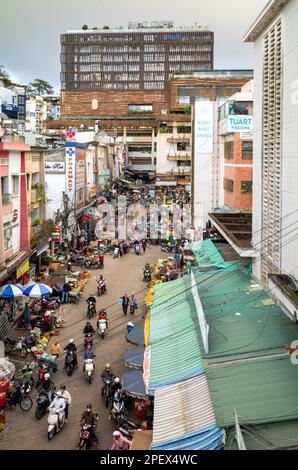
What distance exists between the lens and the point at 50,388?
14.9 m

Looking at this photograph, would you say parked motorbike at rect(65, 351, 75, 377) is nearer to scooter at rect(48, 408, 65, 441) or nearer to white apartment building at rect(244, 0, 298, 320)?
scooter at rect(48, 408, 65, 441)

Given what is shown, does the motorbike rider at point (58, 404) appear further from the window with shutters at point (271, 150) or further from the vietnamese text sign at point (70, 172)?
the vietnamese text sign at point (70, 172)

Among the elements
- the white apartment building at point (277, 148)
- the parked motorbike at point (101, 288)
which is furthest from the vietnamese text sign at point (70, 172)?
the white apartment building at point (277, 148)

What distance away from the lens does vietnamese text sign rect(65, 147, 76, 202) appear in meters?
38.4

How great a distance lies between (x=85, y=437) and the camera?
12094 mm

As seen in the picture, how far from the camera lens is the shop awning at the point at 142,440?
10.6m

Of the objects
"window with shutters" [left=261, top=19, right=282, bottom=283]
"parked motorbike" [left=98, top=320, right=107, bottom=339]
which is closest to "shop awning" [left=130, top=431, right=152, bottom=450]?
"window with shutters" [left=261, top=19, right=282, bottom=283]

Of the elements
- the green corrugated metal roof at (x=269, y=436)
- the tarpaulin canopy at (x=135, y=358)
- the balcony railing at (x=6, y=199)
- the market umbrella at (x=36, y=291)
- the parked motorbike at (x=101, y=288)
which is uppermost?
the balcony railing at (x=6, y=199)

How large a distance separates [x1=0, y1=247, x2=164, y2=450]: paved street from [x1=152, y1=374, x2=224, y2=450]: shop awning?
2250 mm

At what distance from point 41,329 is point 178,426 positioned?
11.7m

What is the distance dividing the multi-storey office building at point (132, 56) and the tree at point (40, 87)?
6.34m

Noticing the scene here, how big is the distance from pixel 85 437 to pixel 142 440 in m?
1.89

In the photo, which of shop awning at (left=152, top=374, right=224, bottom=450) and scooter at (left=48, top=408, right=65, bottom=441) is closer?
shop awning at (left=152, top=374, right=224, bottom=450)
